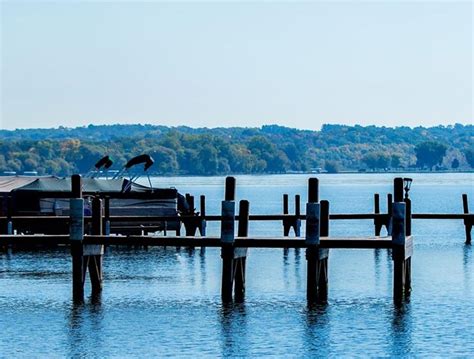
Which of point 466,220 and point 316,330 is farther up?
point 466,220

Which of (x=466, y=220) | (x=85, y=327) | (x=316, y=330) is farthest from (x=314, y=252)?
(x=466, y=220)

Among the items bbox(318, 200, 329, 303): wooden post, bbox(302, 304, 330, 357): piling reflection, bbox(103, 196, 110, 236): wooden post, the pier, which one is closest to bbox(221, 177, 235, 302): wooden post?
the pier

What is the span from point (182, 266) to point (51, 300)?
13532 mm

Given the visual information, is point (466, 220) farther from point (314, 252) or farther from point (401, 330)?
point (401, 330)

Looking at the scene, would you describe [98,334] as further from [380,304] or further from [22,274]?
[22,274]

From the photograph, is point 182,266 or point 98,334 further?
point 182,266

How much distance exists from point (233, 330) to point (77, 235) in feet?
19.9

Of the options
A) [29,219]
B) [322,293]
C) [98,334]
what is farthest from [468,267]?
[98,334]

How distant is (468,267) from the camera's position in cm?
5203

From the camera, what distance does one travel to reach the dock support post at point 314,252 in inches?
1431

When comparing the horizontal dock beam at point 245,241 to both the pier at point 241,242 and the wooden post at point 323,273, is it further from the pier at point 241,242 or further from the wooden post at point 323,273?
the wooden post at point 323,273

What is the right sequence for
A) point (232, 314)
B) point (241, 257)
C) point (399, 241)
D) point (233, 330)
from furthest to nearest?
point (241, 257) < point (232, 314) < point (399, 241) < point (233, 330)

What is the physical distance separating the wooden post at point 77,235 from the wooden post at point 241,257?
431cm

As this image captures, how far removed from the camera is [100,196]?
60.5m
